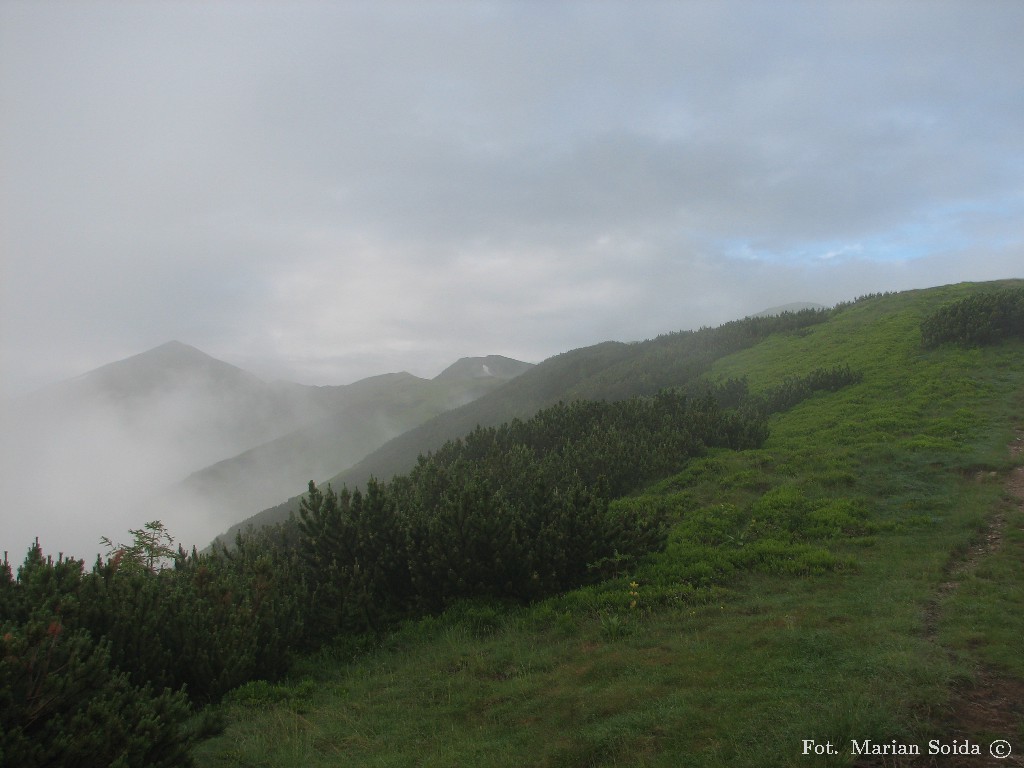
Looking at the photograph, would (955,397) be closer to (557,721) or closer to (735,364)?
(735,364)

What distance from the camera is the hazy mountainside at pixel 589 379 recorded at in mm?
25922

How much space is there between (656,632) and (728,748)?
2.56m

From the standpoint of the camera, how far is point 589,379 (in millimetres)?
31297

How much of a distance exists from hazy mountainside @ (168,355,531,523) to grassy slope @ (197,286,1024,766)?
6880 centimetres

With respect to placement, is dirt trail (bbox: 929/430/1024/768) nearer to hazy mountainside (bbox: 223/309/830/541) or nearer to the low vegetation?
the low vegetation

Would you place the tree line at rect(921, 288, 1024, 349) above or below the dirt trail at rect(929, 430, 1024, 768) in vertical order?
above

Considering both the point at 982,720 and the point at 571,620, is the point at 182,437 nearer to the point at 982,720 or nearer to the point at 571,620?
the point at 571,620

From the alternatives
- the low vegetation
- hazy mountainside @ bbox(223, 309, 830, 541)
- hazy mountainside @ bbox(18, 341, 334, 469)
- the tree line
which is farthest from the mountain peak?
the low vegetation

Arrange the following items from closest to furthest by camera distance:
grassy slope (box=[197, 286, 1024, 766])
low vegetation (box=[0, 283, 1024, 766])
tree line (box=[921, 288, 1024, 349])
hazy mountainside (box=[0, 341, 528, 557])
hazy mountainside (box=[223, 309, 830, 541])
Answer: low vegetation (box=[0, 283, 1024, 766]), grassy slope (box=[197, 286, 1024, 766]), tree line (box=[921, 288, 1024, 349]), hazy mountainside (box=[223, 309, 830, 541]), hazy mountainside (box=[0, 341, 528, 557])

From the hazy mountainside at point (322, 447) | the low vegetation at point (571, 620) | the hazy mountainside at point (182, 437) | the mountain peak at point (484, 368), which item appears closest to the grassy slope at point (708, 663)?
the low vegetation at point (571, 620)

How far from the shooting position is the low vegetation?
4281 mm

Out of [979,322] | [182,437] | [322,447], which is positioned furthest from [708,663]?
[182,437]

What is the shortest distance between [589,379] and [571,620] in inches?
961

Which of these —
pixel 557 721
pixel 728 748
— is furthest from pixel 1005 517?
pixel 557 721
